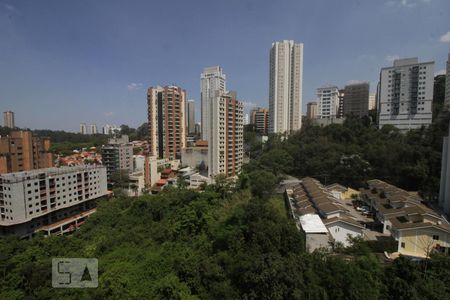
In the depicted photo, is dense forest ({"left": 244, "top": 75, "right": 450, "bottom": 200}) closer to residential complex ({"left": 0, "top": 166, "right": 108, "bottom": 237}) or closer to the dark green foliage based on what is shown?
the dark green foliage

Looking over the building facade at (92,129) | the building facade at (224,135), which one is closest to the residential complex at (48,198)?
the building facade at (224,135)

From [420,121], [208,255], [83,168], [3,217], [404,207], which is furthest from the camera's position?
[420,121]

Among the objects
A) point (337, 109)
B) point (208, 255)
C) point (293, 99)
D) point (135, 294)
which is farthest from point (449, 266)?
point (337, 109)

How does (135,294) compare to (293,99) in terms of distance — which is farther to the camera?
(293,99)

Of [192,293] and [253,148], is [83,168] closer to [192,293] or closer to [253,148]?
[192,293]

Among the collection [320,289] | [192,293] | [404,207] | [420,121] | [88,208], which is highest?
[420,121]

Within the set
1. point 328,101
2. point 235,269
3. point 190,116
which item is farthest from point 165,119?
point 328,101

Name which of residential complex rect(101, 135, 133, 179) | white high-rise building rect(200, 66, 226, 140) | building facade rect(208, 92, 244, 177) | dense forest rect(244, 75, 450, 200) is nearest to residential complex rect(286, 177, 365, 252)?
dense forest rect(244, 75, 450, 200)

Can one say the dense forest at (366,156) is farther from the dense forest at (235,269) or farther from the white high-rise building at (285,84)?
the white high-rise building at (285,84)
